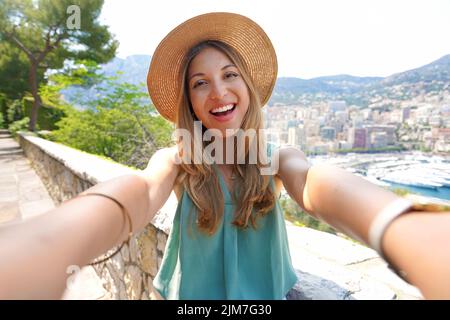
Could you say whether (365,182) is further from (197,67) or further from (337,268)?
(197,67)

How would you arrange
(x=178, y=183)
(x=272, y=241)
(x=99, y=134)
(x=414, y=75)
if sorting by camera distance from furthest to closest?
(x=99, y=134)
(x=414, y=75)
(x=178, y=183)
(x=272, y=241)

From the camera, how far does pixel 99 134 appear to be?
795 centimetres

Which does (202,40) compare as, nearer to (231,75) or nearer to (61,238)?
(231,75)

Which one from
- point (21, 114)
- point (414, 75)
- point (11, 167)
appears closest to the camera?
point (414, 75)

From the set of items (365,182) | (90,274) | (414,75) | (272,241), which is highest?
(414,75)

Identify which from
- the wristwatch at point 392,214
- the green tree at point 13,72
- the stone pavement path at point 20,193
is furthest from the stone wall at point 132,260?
the green tree at point 13,72

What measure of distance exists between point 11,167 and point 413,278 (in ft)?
38.6

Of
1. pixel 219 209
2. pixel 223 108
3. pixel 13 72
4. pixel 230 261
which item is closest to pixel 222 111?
pixel 223 108

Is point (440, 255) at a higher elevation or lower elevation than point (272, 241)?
higher

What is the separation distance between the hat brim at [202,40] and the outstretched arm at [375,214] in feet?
2.23

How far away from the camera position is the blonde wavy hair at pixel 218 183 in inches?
45.3

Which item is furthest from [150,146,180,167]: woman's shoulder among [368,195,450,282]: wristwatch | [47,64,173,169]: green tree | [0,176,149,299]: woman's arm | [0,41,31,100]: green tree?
[0,41,31,100]: green tree

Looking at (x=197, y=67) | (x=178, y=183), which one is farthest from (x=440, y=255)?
(x=197, y=67)

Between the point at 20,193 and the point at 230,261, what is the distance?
6.79 m
